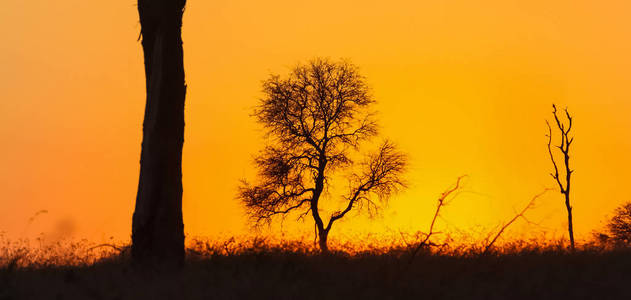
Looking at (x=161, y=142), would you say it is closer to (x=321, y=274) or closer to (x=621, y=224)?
(x=321, y=274)

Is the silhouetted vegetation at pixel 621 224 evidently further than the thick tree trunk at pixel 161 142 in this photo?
Yes

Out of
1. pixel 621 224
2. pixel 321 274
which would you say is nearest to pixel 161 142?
pixel 321 274

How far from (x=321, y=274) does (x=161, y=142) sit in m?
3.56

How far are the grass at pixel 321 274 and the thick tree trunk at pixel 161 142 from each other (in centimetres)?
56

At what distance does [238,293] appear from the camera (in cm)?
909

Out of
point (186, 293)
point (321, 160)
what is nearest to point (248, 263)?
point (186, 293)

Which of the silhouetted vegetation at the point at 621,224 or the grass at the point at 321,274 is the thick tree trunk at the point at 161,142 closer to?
the grass at the point at 321,274

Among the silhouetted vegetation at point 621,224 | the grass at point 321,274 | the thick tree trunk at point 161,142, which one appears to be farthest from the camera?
the silhouetted vegetation at point 621,224

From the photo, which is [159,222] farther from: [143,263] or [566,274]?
[566,274]

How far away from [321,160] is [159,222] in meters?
13.9

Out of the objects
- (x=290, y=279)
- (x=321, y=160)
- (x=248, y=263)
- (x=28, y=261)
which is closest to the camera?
(x=290, y=279)

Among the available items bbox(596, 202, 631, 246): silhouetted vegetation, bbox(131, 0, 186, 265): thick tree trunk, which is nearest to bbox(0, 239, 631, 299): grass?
bbox(131, 0, 186, 265): thick tree trunk

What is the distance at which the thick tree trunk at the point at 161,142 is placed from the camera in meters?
11.4

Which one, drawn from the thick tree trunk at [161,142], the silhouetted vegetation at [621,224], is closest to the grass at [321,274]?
the thick tree trunk at [161,142]
